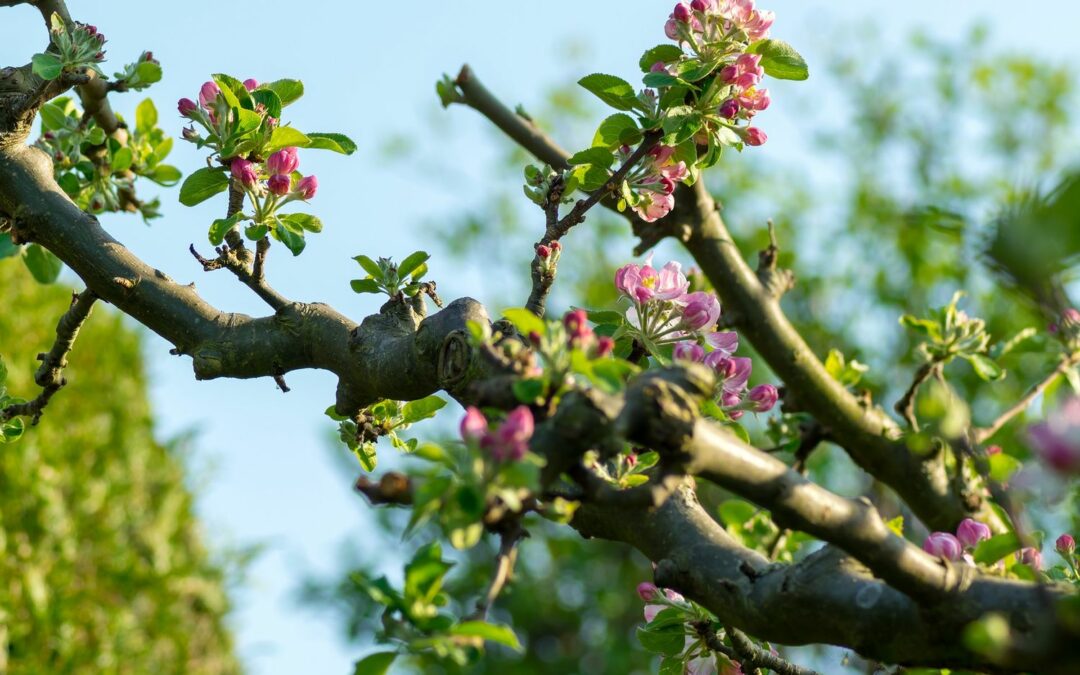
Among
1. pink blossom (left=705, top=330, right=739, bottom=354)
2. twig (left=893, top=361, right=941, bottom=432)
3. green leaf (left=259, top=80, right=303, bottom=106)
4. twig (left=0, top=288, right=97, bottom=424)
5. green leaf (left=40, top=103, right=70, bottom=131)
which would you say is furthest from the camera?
twig (left=893, top=361, right=941, bottom=432)

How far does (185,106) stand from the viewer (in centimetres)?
177

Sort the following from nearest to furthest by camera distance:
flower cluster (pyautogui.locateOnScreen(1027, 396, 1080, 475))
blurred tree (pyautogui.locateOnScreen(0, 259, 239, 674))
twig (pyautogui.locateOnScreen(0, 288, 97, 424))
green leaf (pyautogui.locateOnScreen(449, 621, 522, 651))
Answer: flower cluster (pyautogui.locateOnScreen(1027, 396, 1080, 475)), green leaf (pyautogui.locateOnScreen(449, 621, 522, 651)), twig (pyautogui.locateOnScreen(0, 288, 97, 424)), blurred tree (pyautogui.locateOnScreen(0, 259, 239, 674))

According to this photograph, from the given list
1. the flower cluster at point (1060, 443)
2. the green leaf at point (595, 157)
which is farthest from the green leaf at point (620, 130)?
the flower cluster at point (1060, 443)

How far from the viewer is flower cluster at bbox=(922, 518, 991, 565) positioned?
1.53 m

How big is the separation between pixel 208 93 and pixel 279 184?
18 centimetres

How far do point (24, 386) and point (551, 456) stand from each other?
16.8 feet

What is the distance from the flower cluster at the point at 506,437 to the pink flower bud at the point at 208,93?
2.98 ft

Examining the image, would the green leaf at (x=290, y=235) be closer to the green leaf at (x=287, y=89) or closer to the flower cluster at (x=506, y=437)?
the green leaf at (x=287, y=89)

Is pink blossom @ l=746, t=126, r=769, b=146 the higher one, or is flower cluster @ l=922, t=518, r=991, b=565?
pink blossom @ l=746, t=126, r=769, b=146

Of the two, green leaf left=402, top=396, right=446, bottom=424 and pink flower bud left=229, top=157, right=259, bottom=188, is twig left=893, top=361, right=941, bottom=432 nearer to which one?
green leaf left=402, top=396, right=446, bottom=424

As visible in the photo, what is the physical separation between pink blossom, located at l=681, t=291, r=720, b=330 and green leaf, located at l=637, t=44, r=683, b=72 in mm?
388

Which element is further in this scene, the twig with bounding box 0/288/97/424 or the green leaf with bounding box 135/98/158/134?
the green leaf with bounding box 135/98/158/134

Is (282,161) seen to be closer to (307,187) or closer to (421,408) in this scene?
(307,187)

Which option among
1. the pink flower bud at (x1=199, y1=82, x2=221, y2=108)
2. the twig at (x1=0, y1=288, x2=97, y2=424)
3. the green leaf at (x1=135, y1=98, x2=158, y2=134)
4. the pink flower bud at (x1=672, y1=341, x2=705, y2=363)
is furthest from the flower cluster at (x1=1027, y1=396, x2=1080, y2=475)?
the green leaf at (x1=135, y1=98, x2=158, y2=134)
